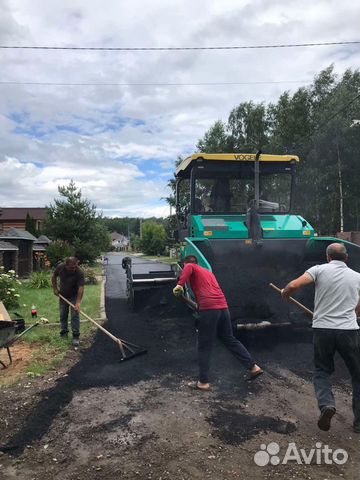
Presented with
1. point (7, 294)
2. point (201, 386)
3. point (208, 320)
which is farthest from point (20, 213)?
point (201, 386)

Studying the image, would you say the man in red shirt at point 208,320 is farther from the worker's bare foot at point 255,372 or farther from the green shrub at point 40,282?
the green shrub at point 40,282

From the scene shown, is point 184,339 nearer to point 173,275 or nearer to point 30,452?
point 173,275

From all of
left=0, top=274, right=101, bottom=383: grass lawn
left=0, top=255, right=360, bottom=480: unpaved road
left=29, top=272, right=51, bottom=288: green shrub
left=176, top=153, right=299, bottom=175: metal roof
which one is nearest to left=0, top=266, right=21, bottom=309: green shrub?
left=0, top=274, right=101, bottom=383: grass lawn

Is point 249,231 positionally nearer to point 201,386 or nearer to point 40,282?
point 201,386

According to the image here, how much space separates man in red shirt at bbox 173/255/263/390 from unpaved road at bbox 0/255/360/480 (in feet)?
0.87

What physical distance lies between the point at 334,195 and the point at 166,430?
78.2 feet

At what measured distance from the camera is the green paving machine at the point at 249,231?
6781 millimetres

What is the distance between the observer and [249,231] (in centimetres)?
730

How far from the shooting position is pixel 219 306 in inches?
215

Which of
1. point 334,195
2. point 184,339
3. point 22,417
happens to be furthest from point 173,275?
point 334,195

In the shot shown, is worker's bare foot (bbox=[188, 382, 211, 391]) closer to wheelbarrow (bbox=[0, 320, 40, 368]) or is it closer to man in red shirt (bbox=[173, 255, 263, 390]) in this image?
man in red shirt (bbox=[173, 255, 263, 390])

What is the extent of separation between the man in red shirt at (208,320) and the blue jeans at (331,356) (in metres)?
1.25

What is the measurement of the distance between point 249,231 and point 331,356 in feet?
11.1

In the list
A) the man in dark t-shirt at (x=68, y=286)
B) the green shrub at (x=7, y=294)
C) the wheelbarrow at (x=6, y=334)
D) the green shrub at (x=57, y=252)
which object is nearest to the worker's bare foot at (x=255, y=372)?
the wheelbarrow at (x=6, y=334)
